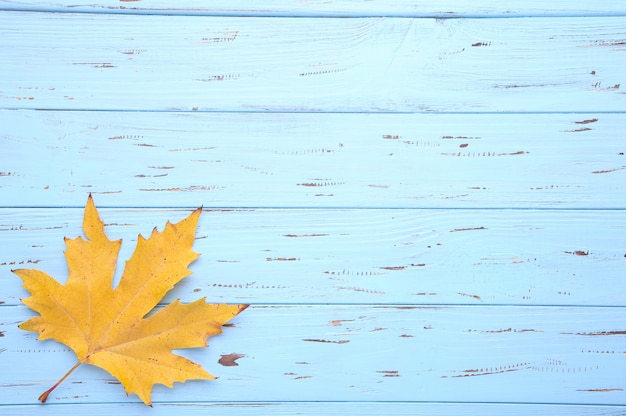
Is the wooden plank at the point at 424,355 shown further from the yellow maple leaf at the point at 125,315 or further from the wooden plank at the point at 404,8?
the wooden plank at the point at 404,8

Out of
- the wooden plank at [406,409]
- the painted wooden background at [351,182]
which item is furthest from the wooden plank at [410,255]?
the wooden plank at [406,409]

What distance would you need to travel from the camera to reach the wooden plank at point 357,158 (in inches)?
29.5

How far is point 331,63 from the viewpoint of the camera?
2.49 feet

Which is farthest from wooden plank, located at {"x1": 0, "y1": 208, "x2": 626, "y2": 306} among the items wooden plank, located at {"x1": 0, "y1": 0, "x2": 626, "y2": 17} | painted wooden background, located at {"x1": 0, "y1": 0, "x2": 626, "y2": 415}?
wooden plank, located at {"x1": 0, "y1": 0, "x2": 626, "y2": 17}

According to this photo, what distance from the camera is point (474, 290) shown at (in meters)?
0.75

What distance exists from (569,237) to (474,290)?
5.6 inches

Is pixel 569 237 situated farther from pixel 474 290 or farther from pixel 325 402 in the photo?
pixel 325 402

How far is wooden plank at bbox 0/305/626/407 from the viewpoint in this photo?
2.45 ft

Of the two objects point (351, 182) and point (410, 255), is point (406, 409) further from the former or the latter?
point (351, 182)

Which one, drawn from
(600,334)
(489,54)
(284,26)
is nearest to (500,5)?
(489,54)

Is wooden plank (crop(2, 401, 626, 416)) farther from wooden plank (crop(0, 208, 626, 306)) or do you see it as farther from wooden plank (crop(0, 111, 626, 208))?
wooden plank (crop(0, 111, 626, 208))

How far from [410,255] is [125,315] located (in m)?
0.37

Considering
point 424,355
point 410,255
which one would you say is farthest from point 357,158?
point 424,355

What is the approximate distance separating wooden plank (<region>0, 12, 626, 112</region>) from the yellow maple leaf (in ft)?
0.66
